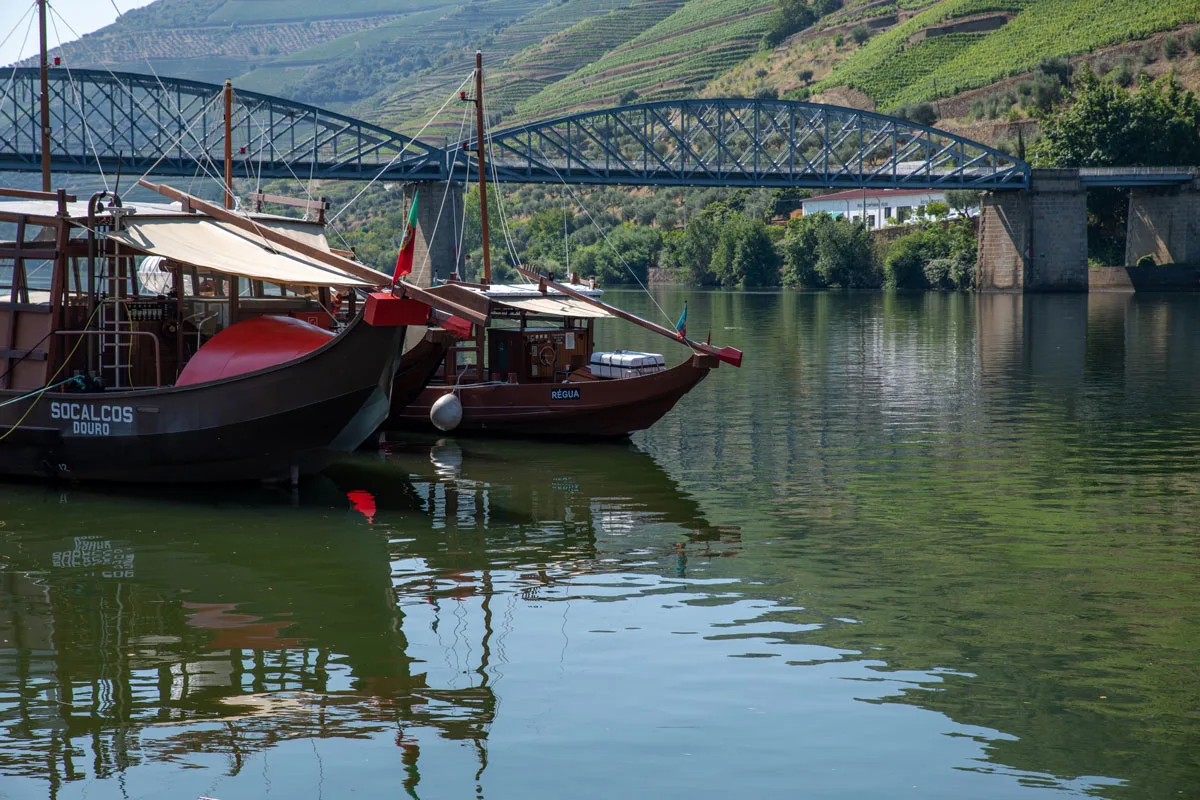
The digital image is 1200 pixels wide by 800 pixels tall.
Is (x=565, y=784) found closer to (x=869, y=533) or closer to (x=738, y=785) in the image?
(x=738, y=785)

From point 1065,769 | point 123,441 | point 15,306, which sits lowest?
point 1065,769

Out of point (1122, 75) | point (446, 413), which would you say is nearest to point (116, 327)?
point (446, 413)

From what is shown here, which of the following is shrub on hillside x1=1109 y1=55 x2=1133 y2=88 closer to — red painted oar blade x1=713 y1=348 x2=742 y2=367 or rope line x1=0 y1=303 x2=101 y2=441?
red painted oar blade x1=713 y1=348 x2=742 y2=367

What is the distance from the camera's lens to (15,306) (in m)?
23.4

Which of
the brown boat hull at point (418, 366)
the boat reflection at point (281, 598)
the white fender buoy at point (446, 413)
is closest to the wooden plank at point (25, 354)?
the boat reflection at point (281, 598)

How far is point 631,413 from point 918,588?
13.4 meters

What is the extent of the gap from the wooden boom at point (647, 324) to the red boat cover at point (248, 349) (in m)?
7.36

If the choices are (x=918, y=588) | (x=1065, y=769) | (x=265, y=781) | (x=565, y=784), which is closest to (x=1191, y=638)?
(x=918, y=588)

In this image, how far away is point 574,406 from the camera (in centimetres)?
2853

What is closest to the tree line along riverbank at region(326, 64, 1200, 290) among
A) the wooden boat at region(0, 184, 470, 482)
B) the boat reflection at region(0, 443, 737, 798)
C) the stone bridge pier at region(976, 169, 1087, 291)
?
the stone bridge pier at region(976, 169, 1087, 291)

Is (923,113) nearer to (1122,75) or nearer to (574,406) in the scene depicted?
(1122,75)

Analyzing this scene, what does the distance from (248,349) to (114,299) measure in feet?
8.32

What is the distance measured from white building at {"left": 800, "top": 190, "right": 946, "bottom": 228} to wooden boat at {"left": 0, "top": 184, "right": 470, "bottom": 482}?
380ft

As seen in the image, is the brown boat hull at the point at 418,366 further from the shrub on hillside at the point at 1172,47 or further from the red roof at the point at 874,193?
the shrub on hillside at the point at 1172,47
